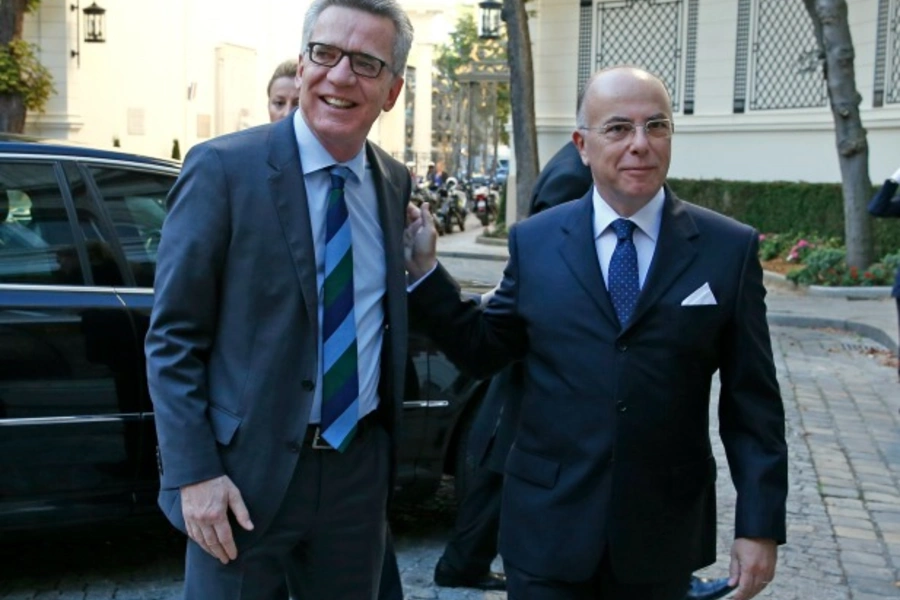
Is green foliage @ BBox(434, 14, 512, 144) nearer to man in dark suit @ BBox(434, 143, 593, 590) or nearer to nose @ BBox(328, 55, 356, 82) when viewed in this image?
man in dark suit @ BBox(434, 143, 593, 590)

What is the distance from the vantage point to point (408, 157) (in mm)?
64312

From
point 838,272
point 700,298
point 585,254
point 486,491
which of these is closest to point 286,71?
point 486,491

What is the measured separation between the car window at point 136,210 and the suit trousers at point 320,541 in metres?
2.09

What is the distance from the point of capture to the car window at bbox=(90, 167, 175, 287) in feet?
16.0

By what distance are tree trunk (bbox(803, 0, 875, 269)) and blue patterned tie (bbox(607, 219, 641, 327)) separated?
1391 cm

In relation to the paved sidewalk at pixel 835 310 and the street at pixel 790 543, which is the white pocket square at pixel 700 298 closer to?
the street at pixel 790 543

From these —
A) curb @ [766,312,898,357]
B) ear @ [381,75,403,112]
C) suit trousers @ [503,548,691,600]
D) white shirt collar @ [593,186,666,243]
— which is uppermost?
ear @ [381,75,403,112]

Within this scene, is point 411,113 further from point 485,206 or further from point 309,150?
point 309,150

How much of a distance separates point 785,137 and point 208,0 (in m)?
19.0

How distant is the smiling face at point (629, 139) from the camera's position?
9.78 feet

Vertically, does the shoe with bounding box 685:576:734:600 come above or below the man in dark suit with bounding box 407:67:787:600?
below

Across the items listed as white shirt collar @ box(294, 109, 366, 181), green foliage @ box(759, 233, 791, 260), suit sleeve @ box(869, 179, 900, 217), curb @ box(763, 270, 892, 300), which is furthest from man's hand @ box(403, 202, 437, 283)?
green foliage @ box(759, 233, 791, 260)

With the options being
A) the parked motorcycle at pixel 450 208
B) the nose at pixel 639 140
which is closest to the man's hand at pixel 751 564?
the nose at pixel 639 140

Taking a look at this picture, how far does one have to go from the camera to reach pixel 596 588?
3.05 metres
